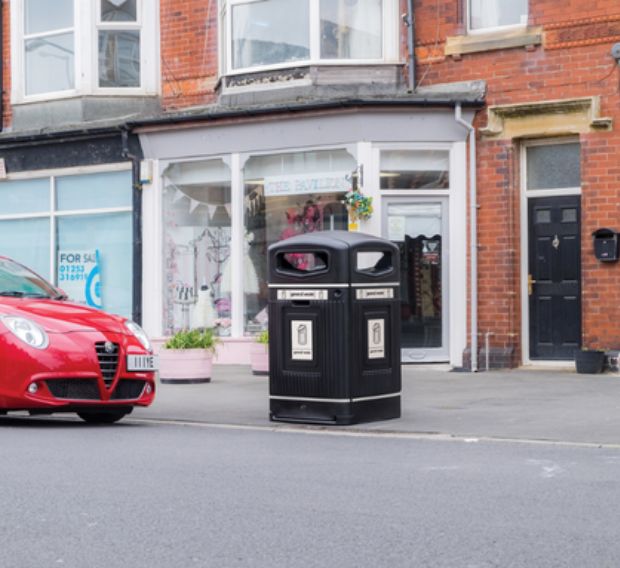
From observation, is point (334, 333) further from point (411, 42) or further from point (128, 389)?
point (411, 42)

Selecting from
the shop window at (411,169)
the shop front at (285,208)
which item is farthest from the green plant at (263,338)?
the shop window at (411,169)

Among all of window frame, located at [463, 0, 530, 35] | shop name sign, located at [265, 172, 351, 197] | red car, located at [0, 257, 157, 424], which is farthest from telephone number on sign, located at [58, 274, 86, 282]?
red car, located at [0, 257, 157, 424]

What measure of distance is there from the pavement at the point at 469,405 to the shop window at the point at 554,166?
238cm

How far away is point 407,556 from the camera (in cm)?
536

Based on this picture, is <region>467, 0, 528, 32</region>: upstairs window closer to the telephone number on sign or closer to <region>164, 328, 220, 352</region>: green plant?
<region>164, 328, 220, 352</region>: green plant

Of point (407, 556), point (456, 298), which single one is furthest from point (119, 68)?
point (407, 556)

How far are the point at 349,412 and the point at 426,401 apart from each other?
7.78 feet

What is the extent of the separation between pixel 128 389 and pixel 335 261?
204cm

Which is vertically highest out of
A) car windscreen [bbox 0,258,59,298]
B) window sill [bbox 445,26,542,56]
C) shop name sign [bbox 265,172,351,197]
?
window sill [bbox 445,26,542,56]

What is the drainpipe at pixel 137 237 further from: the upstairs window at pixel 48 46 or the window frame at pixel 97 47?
the upstairs window at pixel 48 46

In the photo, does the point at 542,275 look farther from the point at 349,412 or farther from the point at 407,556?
the point at 407,556

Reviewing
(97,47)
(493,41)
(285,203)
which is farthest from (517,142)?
(97,47)

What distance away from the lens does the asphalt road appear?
5426 millimetres

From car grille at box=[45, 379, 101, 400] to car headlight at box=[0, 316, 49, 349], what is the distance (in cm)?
31
